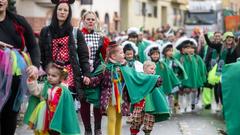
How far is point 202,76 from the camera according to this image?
13.6 meters

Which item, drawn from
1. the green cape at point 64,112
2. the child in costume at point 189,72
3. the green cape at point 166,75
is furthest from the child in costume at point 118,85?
the child in costume at point 189,72

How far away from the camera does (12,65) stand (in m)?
6.34

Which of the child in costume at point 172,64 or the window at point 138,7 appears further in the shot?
the window at point 138,7

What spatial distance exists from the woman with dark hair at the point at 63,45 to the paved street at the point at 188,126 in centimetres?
226

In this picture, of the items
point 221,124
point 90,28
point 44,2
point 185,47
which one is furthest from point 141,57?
point 44,2

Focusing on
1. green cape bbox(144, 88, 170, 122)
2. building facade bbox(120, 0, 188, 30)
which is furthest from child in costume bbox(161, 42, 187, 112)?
building facade bbox(120, 0, 188, 30)

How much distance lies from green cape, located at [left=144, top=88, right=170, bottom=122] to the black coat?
1.29m

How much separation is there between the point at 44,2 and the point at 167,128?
1943 centimetres

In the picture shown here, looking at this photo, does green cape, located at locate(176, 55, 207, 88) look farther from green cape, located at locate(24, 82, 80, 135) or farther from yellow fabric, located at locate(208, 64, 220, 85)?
green cape, located at locate(24, 82, 80, 135)

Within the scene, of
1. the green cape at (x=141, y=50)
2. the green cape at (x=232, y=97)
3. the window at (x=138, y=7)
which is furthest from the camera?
the window at (x=138, y=7)

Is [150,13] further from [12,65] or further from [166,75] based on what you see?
[12,65]

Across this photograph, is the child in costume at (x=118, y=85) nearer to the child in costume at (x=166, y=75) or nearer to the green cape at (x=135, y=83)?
the green cape at (x=135, y=83)

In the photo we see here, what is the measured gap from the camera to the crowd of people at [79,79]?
6.35 metres

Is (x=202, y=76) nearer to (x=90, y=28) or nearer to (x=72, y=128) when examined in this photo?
(x=90, y=28)
